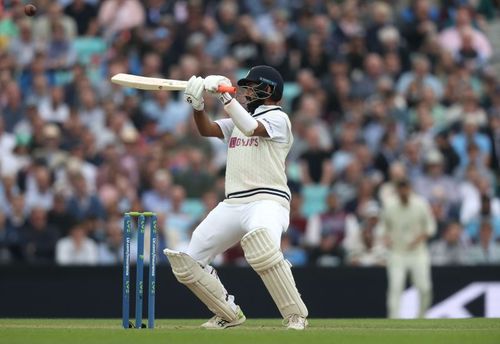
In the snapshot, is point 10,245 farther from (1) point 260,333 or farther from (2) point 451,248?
(1) point 260,333

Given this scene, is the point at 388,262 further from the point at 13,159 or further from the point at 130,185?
the point at 13,159

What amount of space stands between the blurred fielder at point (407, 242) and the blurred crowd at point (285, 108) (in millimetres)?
247

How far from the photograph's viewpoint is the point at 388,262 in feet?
49.6

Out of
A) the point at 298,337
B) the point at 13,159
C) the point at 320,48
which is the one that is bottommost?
the point at 298,337

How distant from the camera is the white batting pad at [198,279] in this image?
986cm

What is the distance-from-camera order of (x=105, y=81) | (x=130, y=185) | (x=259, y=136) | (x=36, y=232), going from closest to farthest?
(x=259, y=136) < (x=36, y=232) < (x=130, y=185) < (x=105, y=81)

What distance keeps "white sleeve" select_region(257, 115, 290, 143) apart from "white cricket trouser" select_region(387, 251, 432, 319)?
5.16 meters

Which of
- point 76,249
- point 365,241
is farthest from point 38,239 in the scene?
point 365,241

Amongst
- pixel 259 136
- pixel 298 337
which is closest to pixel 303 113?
pixel 259 136

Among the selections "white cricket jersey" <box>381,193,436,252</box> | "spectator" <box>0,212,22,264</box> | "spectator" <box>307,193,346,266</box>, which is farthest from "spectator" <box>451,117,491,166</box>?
"spectator" <box>0,212,22,264</box>

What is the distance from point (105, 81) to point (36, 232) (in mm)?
3145

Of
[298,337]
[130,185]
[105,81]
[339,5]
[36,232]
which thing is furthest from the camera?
[339,5]

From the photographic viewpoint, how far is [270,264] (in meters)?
9.55

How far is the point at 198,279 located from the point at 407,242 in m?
5.65
